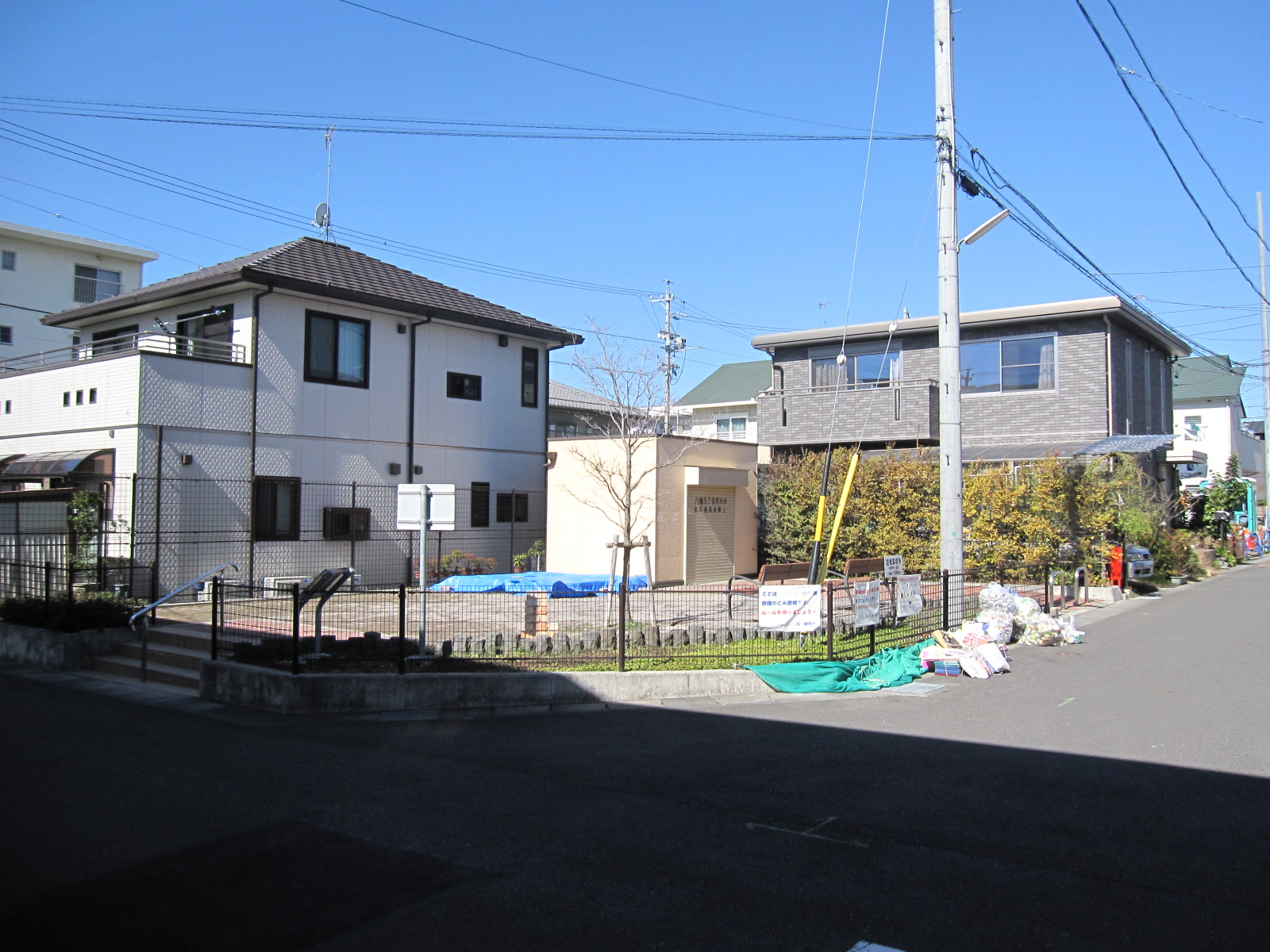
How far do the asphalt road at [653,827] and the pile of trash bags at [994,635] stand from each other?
138 cm

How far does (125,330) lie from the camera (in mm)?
21594

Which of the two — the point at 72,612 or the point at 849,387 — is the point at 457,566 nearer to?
the point at 72,612

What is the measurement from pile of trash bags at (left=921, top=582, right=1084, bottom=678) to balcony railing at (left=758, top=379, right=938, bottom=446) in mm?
10591

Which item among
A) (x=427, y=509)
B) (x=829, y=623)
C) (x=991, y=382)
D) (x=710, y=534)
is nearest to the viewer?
(x=829, y=623)

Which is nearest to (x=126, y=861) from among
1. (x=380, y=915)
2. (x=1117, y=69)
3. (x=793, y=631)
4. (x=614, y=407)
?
(x=380, y=915)

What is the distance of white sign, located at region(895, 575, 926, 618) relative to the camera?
40.5ft

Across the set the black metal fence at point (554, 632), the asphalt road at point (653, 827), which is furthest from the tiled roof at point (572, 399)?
the asphalt road at point (653, 827)

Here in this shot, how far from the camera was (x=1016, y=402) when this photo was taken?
24.9m

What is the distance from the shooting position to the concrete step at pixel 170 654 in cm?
1194

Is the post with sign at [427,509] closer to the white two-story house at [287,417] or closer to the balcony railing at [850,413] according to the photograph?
the white two-story house at [287,417]

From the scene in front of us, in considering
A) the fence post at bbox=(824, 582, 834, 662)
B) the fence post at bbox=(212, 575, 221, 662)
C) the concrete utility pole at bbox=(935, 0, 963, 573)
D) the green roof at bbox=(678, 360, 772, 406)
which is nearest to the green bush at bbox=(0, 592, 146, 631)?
the fence post at bbox=(212, 575, 221, 662)

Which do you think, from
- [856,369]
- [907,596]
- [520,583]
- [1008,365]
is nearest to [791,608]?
[907,596]

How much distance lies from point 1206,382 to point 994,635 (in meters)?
46.5

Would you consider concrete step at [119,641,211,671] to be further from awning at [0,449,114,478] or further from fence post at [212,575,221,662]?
awning at [0,449,114,478]
